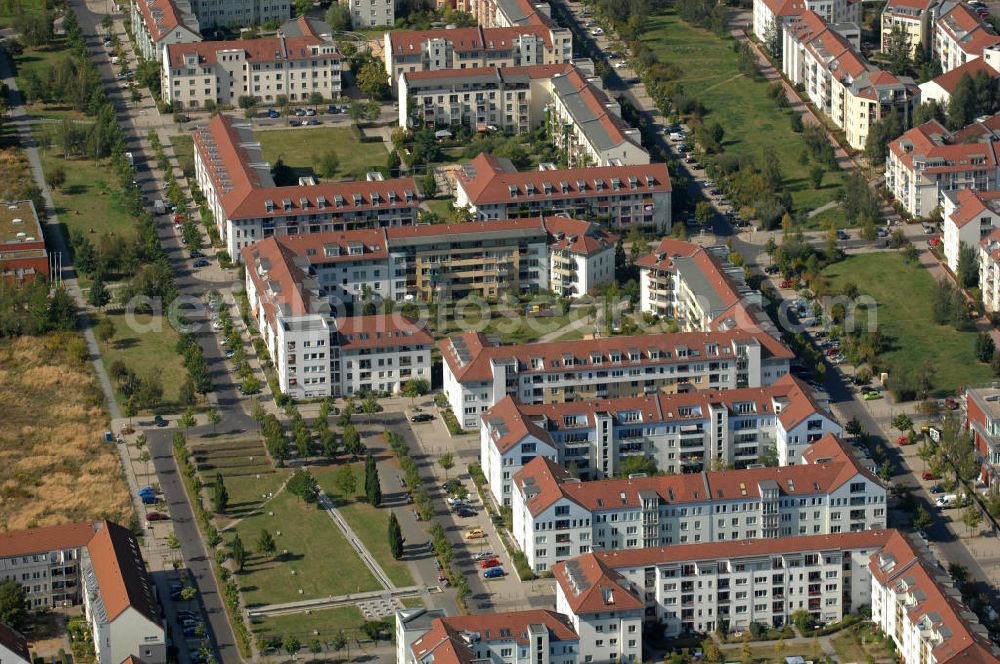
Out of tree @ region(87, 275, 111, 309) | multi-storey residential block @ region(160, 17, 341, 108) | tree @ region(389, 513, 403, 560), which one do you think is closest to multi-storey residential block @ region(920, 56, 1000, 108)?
multi-storey residential block @ region(160, 17, 341, 108)

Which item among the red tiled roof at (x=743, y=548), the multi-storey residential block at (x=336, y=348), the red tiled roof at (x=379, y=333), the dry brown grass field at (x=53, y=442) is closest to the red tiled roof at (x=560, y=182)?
the multi-storey residential block at (x=336, y=348)

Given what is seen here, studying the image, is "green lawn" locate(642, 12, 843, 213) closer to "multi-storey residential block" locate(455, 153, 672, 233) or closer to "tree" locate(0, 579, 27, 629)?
"multi-storey residential block" locate(455, 153, 672, 233)

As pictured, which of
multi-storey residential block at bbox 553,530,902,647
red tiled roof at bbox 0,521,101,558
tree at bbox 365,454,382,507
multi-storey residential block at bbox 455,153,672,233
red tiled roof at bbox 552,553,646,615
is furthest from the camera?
multi-storey residential block at bbox 455,153,672,233

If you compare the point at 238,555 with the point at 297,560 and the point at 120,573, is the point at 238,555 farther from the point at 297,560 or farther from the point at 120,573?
the point at 120,573

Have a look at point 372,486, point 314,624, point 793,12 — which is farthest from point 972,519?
point 793,12

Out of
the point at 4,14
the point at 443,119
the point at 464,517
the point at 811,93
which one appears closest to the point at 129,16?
the point at 4,14

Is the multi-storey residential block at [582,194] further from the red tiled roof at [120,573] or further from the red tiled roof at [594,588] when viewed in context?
the red tiled roof at [594,588]
